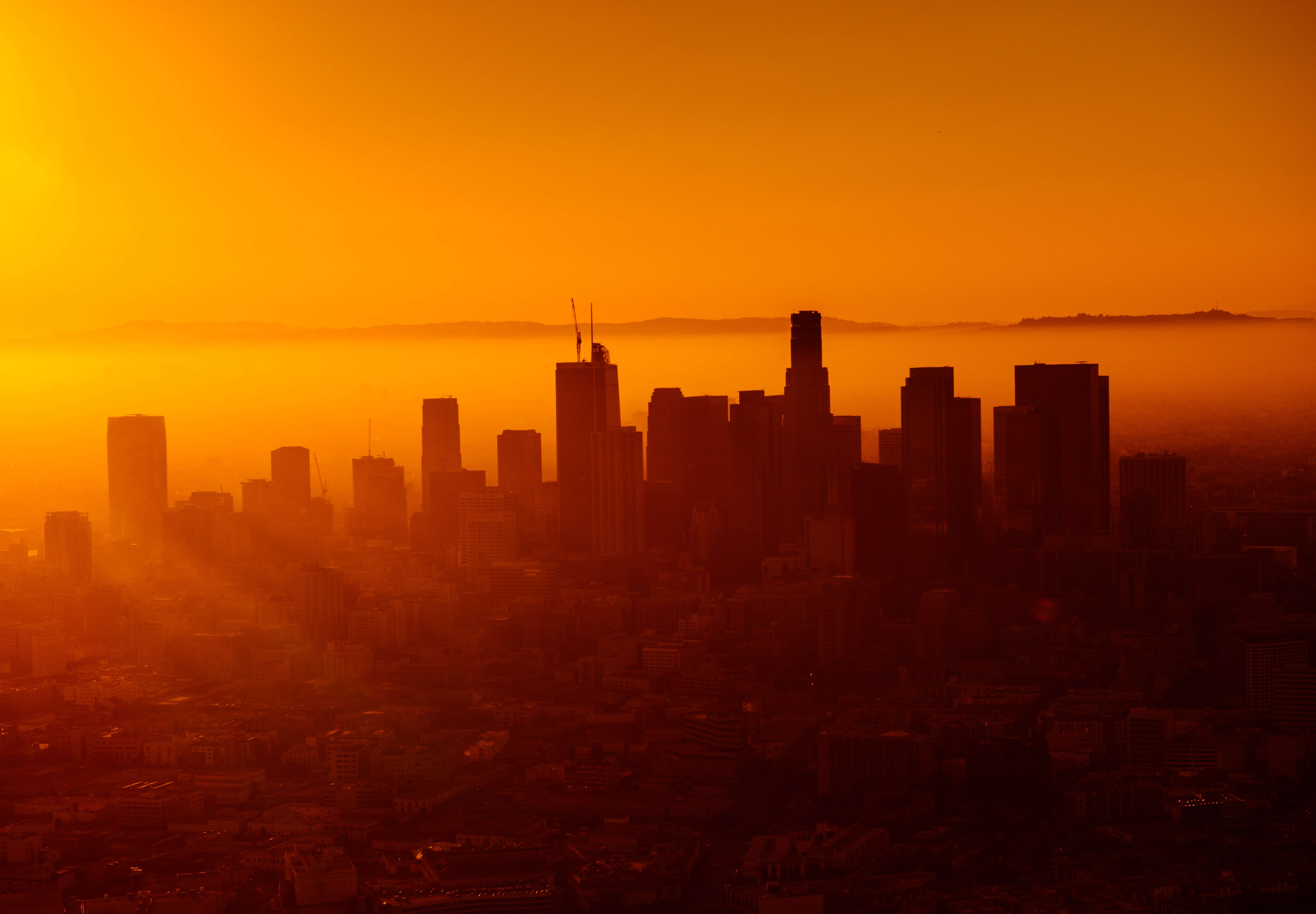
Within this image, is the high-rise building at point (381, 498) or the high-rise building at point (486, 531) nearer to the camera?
the high-rise building at point (486, 531)

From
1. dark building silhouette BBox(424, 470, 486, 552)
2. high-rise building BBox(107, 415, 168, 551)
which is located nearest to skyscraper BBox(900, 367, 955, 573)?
dark building silhouette BBox(424, 470, 486, 552)

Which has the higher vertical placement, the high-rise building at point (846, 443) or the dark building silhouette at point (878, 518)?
the high-rise building at point (846, 443)

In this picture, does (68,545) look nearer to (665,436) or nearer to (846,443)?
(665,436)

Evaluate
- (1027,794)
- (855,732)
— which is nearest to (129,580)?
(855,732)

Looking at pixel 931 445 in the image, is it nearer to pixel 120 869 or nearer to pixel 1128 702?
pixel 1128 702

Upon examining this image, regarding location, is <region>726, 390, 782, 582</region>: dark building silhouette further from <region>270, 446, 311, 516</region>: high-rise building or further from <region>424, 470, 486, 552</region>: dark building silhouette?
<region>270, 446, 311, 516</region>: high-rise building

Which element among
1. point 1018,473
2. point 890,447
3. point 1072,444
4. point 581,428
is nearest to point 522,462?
point 581,428

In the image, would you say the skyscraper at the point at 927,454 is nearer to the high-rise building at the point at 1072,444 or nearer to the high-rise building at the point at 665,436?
the high-rise building at the point at 1072,444

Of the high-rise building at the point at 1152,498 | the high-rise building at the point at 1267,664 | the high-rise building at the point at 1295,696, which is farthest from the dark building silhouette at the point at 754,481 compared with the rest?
the high-rise building at the point at 1295,696
